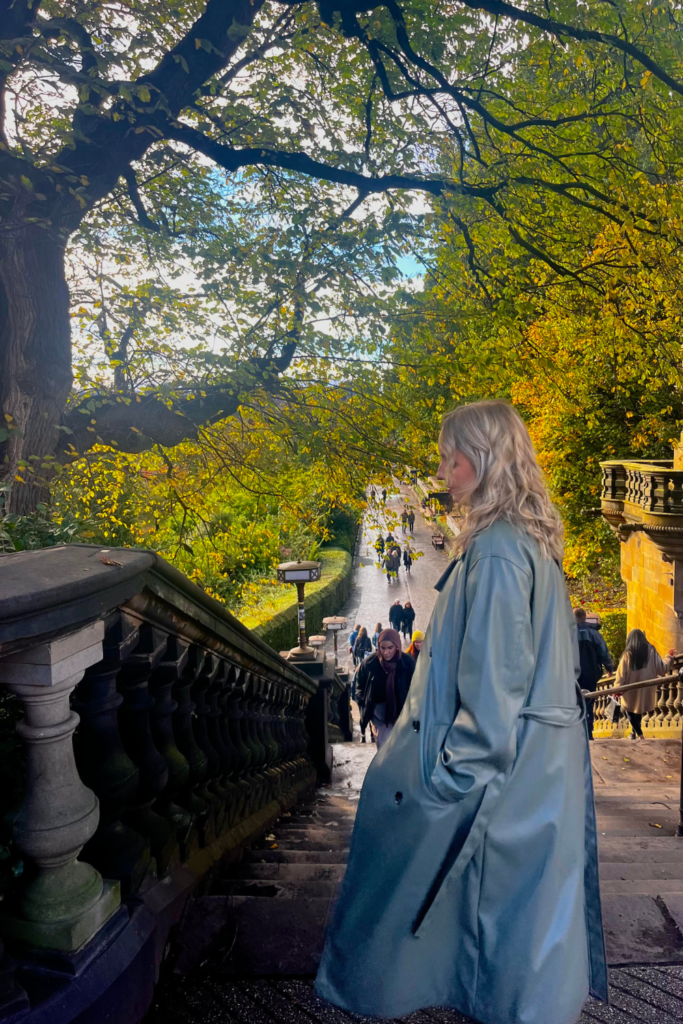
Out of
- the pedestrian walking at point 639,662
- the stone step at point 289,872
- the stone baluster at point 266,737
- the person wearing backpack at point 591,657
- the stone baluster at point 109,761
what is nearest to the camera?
the stone baluster at point 109,761

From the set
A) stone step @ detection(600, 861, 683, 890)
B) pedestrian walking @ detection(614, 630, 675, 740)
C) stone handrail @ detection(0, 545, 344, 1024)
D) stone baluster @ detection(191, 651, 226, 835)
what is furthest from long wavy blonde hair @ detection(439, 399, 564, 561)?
pedestrian walking @ detection(614, 630, 675, 740)

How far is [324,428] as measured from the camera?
6137 mm

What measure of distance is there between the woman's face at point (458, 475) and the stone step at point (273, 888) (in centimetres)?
141

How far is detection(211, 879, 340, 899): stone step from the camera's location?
229 centimetres

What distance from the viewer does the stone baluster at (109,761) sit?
5.22 ft

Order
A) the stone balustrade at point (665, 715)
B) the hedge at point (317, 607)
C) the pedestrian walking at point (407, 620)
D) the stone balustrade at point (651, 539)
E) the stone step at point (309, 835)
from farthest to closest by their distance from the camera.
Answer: the pedestrian walking at point (407, 620) → the hedge at point (317, 607) → the stone balustrade at point (651, 539) → the stone balustrade at point (665, 715) → the stone step at point (309, 835)

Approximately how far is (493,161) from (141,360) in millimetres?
3459

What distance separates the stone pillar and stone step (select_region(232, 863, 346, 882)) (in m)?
1.23

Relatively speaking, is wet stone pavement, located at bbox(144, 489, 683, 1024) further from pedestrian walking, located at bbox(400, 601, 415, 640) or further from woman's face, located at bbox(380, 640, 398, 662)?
pedestrian walking, located at bbox(400, 601, 415, 640)

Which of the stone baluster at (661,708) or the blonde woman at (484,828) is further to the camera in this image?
the stone baluster at (661,708)

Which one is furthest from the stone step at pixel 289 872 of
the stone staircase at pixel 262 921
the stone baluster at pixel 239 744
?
the stone baluster at pixel 239 744

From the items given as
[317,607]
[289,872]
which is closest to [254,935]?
[289,872]

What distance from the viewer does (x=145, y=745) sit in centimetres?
188

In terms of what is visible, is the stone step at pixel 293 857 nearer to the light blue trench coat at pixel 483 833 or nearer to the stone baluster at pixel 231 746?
the stone baluster at pixel 231 746
